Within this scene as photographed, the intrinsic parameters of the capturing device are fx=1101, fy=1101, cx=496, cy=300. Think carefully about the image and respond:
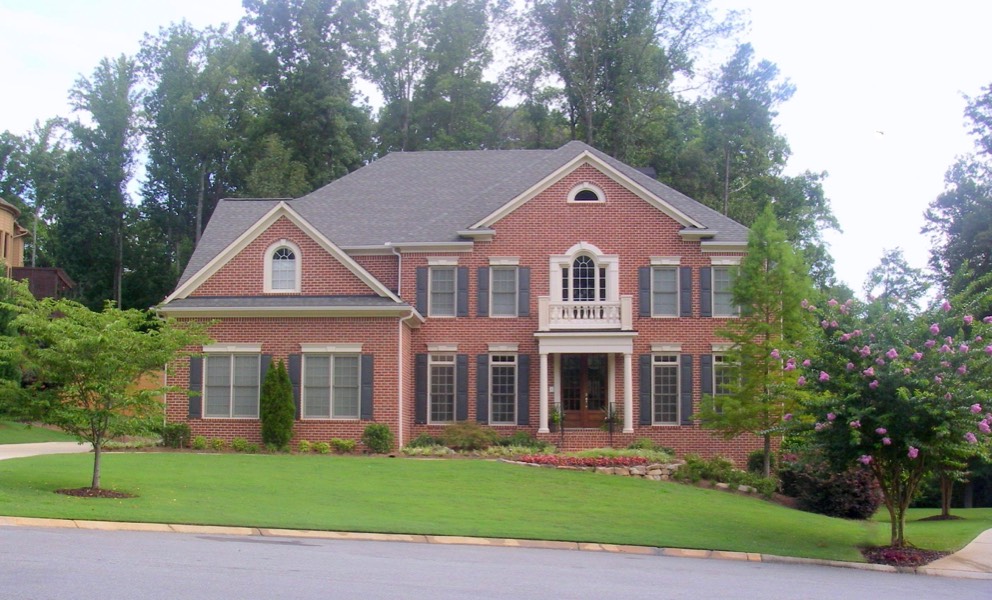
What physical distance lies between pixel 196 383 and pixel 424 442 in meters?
6.46

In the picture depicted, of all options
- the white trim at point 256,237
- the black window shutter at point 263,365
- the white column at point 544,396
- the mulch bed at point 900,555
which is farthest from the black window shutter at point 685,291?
the mulch bed at point 900,555

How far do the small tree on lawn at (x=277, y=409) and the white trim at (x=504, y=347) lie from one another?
6.40 meters

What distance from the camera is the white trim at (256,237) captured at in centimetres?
3020

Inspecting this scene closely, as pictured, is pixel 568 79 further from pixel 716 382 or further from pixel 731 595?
pixel 731 595

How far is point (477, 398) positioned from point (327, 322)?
5257 mm

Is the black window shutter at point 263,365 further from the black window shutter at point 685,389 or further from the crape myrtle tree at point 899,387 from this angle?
the crape myrtle tree at point 899,387

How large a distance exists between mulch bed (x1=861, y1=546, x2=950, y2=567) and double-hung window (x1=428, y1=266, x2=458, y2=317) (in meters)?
16.5

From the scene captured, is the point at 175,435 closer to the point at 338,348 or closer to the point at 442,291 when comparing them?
the point at 338,348

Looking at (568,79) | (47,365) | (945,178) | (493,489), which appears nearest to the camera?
(47,365)

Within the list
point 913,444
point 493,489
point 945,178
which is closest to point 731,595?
point 913,444

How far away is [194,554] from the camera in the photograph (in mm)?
13312

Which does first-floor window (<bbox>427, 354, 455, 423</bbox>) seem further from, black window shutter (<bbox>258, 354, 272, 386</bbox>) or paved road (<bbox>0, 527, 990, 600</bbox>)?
paved road (<bbox>0, 527, 990, 600</bbox>)

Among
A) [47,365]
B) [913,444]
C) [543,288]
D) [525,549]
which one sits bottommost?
[525,549]

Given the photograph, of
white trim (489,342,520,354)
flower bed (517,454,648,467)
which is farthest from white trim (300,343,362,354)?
flower bed (517,454,648,467)
